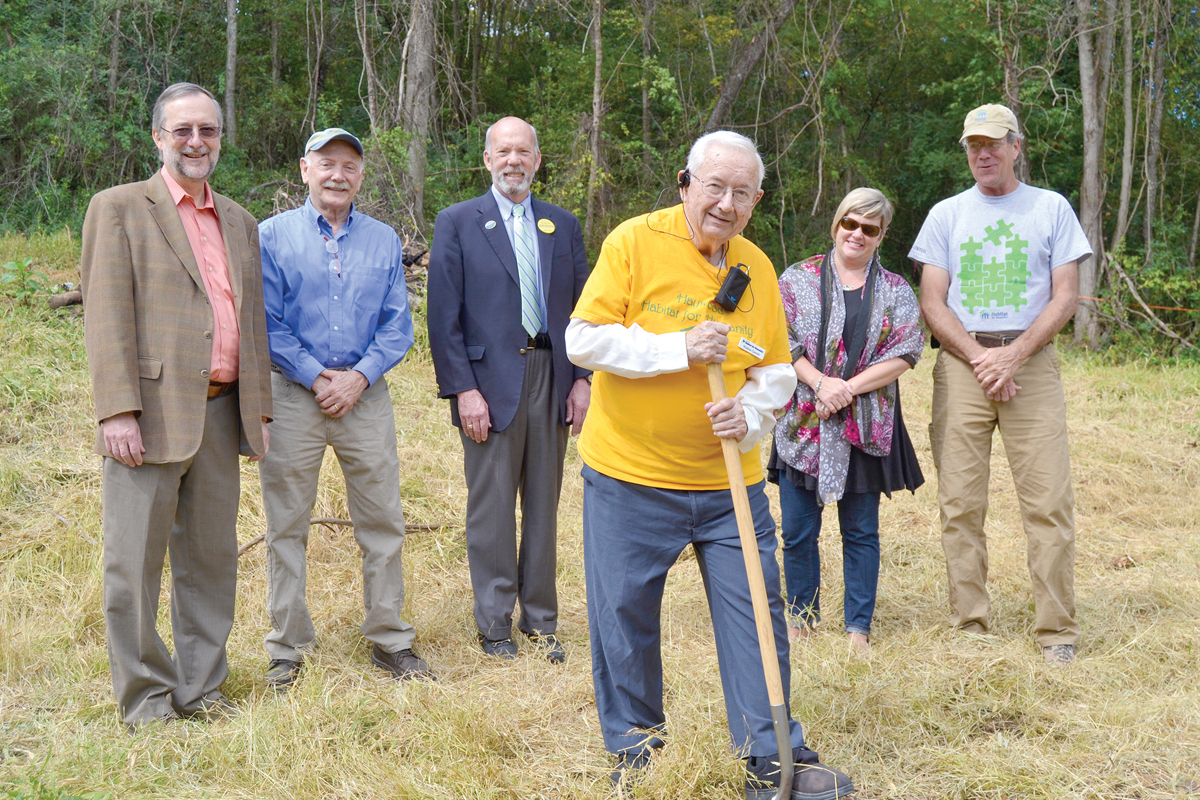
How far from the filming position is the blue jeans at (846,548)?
409 centimetres

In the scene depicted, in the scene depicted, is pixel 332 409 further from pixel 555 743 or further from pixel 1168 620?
pixel 1168 620

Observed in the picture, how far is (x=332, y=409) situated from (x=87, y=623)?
5.10 feet

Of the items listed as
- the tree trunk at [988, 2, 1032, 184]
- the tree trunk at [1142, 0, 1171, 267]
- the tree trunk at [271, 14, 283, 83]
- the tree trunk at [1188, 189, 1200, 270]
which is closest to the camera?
the tree trunk at [988, 2, 1032, 184]

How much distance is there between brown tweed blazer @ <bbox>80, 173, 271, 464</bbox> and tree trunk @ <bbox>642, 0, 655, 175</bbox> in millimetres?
8751

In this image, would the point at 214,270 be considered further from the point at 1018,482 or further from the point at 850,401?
the point at 1018,482

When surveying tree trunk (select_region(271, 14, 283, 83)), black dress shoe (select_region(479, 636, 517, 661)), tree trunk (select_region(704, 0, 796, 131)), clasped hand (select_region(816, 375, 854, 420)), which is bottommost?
black dress shoe (select_region(479, 636, 517, 661))

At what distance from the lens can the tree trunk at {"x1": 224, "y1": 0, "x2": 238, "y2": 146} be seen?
45.2 ft

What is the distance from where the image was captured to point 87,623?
13.9ft

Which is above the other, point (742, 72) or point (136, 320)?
point (742, 72)

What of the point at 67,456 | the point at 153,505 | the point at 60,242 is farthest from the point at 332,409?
the point at 60,242

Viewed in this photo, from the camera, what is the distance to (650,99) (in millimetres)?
13602

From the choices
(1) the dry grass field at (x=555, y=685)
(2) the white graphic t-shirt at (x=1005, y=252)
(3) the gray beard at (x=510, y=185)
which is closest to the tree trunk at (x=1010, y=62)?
(1) the dry grass field at (x=555, y=685)

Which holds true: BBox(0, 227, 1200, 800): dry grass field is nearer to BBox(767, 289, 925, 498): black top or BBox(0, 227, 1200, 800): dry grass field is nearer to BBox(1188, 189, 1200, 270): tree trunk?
BBox(767, 289, 925, 498): black top

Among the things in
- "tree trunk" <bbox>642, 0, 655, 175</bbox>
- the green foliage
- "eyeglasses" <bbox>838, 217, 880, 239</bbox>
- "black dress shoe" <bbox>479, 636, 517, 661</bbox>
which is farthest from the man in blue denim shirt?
"tree trunk" <bbox>642, 0, 655, 175</bbox>
